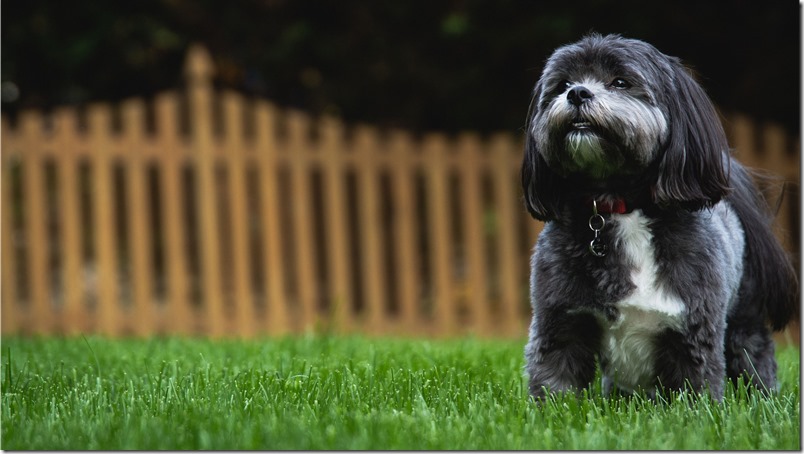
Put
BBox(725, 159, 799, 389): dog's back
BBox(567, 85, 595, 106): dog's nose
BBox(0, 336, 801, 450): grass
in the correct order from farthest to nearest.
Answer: BBox(725, 159, 799, 389): dog's back
BBox(567, 85, 595, 106): dog's nose
BBox(0, 336, 801, 450): grass

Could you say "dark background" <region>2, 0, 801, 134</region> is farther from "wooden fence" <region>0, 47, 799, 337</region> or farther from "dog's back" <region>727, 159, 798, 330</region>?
"dog's back" <region>727, 159, 798, 330</region>

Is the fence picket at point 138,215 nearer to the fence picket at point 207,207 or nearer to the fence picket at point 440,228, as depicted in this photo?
the fence picket at point 207,207

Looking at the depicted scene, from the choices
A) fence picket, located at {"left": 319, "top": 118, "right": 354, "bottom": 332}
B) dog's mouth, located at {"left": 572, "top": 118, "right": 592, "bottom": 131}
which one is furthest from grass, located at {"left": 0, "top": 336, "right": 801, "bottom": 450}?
fence picket, located at {"left": 319, "top": 118, "right": 354, "bottom": 332}

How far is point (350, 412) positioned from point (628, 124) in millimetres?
1161

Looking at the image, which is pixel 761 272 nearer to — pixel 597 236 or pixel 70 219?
pixel 597 236

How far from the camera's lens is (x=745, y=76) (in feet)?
26.1

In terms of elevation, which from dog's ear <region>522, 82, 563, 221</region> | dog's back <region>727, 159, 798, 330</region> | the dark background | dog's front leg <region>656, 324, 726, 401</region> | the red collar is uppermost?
the dark background

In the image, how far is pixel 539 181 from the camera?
10.2ft

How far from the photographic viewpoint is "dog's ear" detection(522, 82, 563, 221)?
10.2 feet

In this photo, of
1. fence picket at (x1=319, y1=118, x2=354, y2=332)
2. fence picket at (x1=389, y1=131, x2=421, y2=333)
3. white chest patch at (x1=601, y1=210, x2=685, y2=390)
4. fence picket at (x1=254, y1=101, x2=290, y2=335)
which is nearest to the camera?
white chest patch at (x1=601, y1=210, x2=685, y2=390)

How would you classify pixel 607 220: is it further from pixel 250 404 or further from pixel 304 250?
pixel 304 250

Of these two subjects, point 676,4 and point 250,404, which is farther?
point 676,4

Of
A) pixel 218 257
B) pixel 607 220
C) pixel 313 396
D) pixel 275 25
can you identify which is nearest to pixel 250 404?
pixel 313 396

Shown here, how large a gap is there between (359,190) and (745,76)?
3.29 meters
